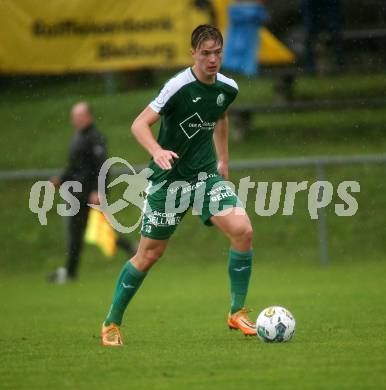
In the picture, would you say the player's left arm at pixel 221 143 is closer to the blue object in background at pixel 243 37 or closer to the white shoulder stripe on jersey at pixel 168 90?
the white shoulder stripe on jersey at pixel 168 90

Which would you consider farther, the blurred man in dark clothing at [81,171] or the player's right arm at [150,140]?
the blurred man in dark clothing at [81,171]

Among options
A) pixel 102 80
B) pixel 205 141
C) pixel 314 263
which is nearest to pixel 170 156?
pixel 205 141

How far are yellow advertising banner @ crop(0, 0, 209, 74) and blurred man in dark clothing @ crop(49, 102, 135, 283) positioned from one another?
393 cm

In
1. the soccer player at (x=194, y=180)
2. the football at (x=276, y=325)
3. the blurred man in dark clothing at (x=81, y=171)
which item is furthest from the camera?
the blurred man in dark clothing at (x=81, y=171)

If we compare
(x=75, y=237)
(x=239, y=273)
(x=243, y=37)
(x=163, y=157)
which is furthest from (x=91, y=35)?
(x=163, y=157)

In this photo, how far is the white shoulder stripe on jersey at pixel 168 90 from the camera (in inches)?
314

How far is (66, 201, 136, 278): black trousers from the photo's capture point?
47.9 ft

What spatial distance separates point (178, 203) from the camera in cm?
823

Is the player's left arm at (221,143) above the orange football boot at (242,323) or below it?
above

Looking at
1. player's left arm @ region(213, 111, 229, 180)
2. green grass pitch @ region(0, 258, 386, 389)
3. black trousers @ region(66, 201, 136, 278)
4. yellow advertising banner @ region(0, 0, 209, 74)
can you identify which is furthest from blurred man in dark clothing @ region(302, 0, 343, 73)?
player's left arm @ region(213, 111, 229, 180)

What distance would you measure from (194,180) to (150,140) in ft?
2.36

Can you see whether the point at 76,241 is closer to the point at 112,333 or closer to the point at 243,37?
the point at 243,37

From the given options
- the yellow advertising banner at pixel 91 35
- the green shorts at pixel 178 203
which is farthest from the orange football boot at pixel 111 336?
the yellow advertising banner at pixel 91 35

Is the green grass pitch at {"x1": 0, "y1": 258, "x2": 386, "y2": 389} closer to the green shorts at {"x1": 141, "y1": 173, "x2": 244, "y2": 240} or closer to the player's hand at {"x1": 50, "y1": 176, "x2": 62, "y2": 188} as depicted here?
the green shorts at {"x1": 141, "y1": 173, "x2": 244, "y2": 240}
